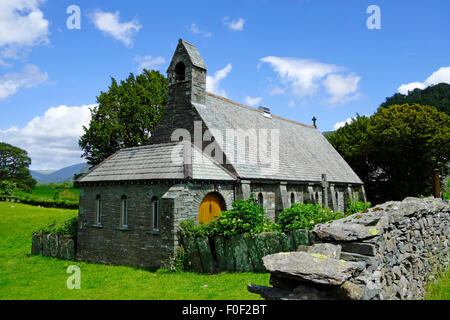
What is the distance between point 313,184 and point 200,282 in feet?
52.2

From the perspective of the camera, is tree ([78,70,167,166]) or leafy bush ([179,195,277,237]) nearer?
leafy bush ([179,195,277,237])

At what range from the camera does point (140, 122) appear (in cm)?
3597

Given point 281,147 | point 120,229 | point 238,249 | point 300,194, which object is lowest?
point 238,249

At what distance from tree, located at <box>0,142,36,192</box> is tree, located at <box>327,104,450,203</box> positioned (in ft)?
226

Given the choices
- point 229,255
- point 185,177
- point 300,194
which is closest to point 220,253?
point 229,255

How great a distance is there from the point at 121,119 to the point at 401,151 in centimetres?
3175

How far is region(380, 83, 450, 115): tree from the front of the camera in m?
62.3

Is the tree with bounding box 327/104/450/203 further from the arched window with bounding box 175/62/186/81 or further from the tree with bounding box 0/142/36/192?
the tree with bounding box 0/142/36/192

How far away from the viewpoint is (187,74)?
21547 mm

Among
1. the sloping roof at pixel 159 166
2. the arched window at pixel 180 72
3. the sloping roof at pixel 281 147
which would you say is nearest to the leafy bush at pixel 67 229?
the sloping roof at pixel 159 166

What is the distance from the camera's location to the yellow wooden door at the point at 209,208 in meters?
15.5

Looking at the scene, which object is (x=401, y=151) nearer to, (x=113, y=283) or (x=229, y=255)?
(x=229, y=255)

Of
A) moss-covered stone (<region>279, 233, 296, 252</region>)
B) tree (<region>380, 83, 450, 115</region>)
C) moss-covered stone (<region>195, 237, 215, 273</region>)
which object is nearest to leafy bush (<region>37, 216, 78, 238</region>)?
moss-covered stone (<region>195, 237, 215, 273</region>)

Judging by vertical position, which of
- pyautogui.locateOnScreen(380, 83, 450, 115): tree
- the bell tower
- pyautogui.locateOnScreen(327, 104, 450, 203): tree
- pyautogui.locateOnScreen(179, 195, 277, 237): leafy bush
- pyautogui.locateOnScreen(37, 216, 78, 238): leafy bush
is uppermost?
pyautogui.locateOnScreen(380, 83, 450, 115): tree
